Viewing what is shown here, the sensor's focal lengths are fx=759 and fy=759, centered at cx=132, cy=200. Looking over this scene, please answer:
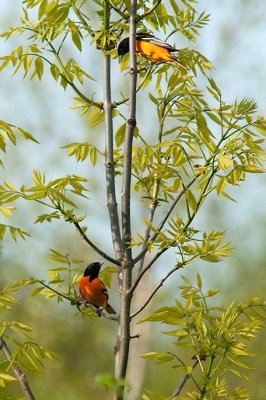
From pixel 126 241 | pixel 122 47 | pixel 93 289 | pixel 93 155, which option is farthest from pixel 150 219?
pixel 93 289

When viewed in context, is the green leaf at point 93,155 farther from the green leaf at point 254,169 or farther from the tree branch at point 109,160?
the green leaf at point 254,169

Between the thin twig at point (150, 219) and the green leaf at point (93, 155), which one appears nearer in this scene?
the thin twig at point (150, 219)

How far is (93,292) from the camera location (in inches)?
183

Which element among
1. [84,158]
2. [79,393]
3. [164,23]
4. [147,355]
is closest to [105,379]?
[147,355]

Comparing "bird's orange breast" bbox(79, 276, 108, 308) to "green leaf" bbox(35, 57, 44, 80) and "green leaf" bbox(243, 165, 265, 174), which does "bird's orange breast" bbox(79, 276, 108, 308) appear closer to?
"green leaf" bbox(35, 57, 44, 80)

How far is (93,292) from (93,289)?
19 millimetres

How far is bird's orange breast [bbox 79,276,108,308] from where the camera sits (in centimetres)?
415

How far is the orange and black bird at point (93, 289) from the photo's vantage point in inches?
163

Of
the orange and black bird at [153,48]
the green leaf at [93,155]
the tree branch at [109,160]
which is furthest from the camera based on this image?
the orange and black bird at [153,48]

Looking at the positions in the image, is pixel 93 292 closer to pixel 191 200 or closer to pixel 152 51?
pixel 152 51

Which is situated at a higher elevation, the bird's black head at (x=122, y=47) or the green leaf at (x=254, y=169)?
the bird's black head at (x=122, y=47)

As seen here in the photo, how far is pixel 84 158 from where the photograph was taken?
3562 mm

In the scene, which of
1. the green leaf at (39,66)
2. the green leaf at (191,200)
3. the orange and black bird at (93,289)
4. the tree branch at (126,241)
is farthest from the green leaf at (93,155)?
the orange and black bird at (93,289)

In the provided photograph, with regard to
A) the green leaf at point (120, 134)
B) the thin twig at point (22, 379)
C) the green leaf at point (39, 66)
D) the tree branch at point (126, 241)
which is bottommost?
the thin twig at point (22, 379)
